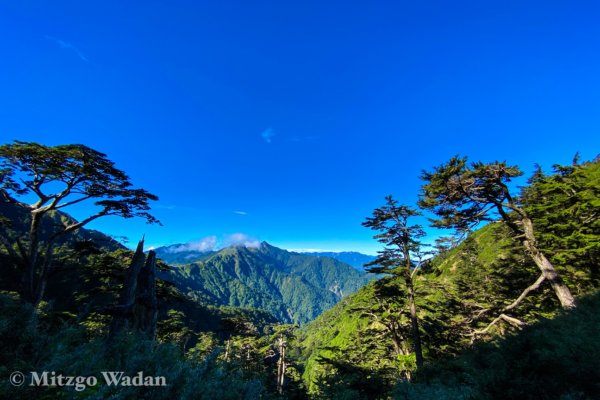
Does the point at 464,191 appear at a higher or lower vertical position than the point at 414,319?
higher

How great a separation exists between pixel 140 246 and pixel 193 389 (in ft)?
23.1

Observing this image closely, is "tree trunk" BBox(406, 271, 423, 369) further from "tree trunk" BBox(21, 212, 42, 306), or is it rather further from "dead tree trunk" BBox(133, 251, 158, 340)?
"tree trunk" BBox(21, 212, 42, 306)

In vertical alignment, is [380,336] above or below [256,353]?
above

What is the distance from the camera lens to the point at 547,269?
42.2ft

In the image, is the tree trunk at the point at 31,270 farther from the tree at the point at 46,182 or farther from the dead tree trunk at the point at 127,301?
the dead tree trunk at the point at 127,301

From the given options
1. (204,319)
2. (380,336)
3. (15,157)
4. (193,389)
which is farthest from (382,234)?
(204,319)

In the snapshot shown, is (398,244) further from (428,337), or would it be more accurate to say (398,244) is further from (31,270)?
(31,270)

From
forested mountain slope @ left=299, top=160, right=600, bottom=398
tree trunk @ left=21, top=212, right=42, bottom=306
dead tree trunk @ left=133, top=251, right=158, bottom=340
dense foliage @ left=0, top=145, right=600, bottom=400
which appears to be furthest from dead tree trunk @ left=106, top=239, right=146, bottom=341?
tree trunk @ left=21, top=212, right=42, bottom=306

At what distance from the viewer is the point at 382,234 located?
1802cm

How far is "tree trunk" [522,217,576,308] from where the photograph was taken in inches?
471

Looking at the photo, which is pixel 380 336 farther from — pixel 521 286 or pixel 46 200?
pixel 46 200

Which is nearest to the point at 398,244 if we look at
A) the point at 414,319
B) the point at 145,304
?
the point at 414,319

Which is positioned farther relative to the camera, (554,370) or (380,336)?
(380,336)

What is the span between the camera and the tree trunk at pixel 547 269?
11953 mm
